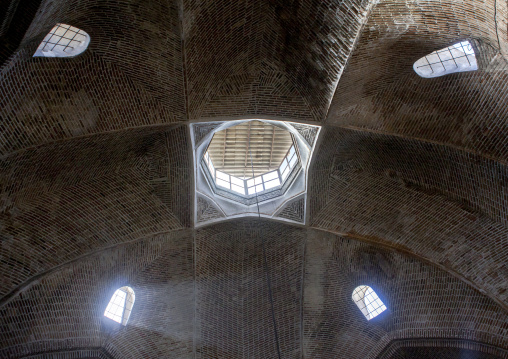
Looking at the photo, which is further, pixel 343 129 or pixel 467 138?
pixel 343 129

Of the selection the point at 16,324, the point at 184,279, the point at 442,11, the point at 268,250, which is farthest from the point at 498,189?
the point at 16,324

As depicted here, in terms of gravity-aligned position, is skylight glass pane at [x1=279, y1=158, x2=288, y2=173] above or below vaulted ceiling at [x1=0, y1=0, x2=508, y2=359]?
above

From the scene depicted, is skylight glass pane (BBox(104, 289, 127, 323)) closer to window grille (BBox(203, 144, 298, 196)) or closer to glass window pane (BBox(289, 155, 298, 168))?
window grille (BBox(203, 144, 298, 196))

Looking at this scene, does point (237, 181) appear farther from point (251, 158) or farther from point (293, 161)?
point (293, 161)

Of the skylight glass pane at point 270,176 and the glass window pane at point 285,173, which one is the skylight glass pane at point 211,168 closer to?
the skylight glass pane at point 270,176

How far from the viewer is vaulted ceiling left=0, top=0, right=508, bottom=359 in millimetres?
7512

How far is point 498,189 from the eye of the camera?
844 cm

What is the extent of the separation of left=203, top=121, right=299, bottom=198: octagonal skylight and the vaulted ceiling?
1.36 m

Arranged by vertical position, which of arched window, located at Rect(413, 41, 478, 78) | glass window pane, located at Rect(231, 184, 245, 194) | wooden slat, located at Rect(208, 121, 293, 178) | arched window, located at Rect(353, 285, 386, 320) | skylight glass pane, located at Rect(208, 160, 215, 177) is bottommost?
arched window, located at Rect(353, 285, 386, 320)

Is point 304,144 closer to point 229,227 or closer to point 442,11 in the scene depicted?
point 229,227

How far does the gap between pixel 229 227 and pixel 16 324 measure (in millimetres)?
4461

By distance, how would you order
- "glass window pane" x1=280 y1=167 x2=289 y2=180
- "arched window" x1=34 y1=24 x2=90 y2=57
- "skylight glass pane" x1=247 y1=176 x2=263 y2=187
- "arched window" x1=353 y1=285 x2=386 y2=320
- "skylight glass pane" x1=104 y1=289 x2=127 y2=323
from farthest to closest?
"skylight glass pane" x1=247 y1=176 x2=263 y2=187, "glass window pane" x1=280 y1=167 x2=289 y2=180, "arched window" x1=353 y1=285 x2=386 y2=320, "skylight glass pane" x1=104 y1=289 x2=127 y2=323, "arched window" x1=34 y1=24 x2=90 y2=57

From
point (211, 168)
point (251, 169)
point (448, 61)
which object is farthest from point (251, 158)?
point (448, 61)

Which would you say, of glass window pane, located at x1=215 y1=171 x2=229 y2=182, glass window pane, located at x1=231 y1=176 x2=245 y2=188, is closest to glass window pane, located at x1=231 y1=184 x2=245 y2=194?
glass window pane, located at x1=231 y1=176 x2=245 y2=188
